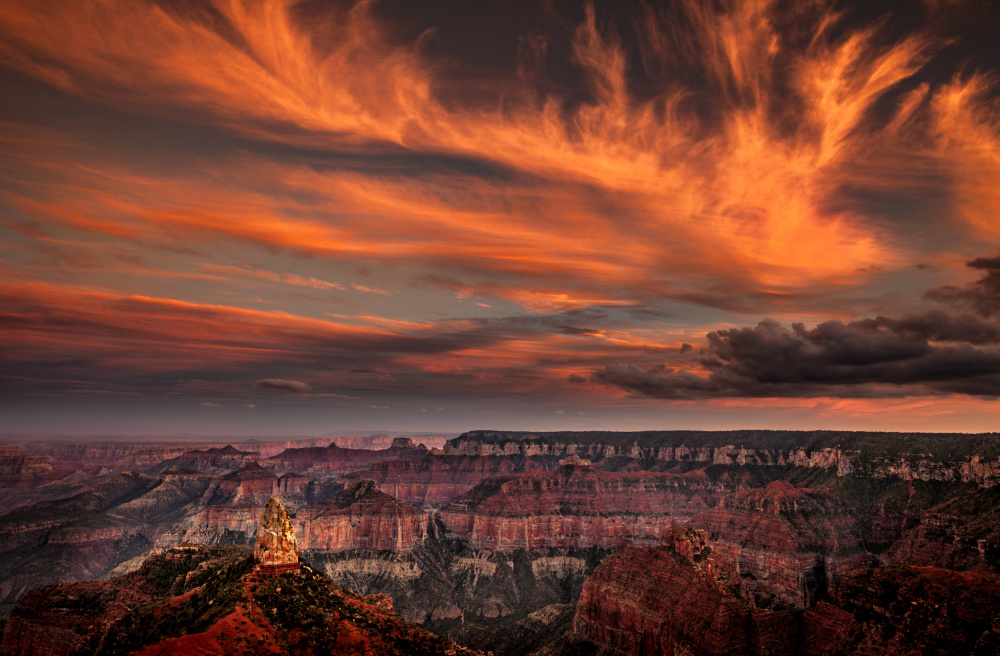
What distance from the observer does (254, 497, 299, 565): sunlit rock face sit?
75.4 m

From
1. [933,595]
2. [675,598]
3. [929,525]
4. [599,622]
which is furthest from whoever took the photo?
[929,525]

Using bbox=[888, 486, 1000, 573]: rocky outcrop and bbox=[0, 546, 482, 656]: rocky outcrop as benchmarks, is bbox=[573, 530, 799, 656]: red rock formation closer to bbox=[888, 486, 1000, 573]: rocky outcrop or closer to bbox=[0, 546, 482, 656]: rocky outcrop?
bbox=[0, 546, 482, 656]: rocky outcrop

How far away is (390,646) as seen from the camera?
67812 mm

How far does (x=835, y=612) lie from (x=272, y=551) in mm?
89506

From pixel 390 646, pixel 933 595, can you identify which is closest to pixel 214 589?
pixel 390 646

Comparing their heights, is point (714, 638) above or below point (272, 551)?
below

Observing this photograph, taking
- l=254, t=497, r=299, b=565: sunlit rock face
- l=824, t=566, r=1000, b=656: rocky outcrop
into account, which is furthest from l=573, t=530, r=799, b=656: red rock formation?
l=254, t=497, r=299, b=565: sunlit rock face

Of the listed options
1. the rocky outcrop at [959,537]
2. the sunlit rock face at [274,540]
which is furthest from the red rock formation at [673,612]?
the rocky outcrop at [959,537]

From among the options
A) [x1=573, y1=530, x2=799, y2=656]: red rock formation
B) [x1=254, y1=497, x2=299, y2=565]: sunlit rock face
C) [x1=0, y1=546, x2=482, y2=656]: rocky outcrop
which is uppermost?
Result: [x1=254, y1=497, x2=299, y2=565]: sunlit rock face

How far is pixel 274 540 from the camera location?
75938 mm

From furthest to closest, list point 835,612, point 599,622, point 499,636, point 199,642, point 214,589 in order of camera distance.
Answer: point 499,636 → point 599,622 → point 835,612 → point 214,589 → point 199,642

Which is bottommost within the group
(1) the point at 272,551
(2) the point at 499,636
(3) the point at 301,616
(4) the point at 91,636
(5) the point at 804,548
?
(2) the point at 499,636

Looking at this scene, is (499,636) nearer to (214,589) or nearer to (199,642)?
(214,589)

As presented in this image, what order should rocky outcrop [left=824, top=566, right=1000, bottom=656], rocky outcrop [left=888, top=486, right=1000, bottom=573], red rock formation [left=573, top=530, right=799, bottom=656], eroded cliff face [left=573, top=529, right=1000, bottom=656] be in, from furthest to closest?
1. rocky outcrop [left=888, top=486, right=1000, bottom=573]
2. red rock formation [left=573, top=530, right=799, bottom=656]
3. eroded cliff face [left=573, top=529, right=1000, bottom=656]
4. rocky outcrop [left=824, top=566, right=1000, bottom=656]
